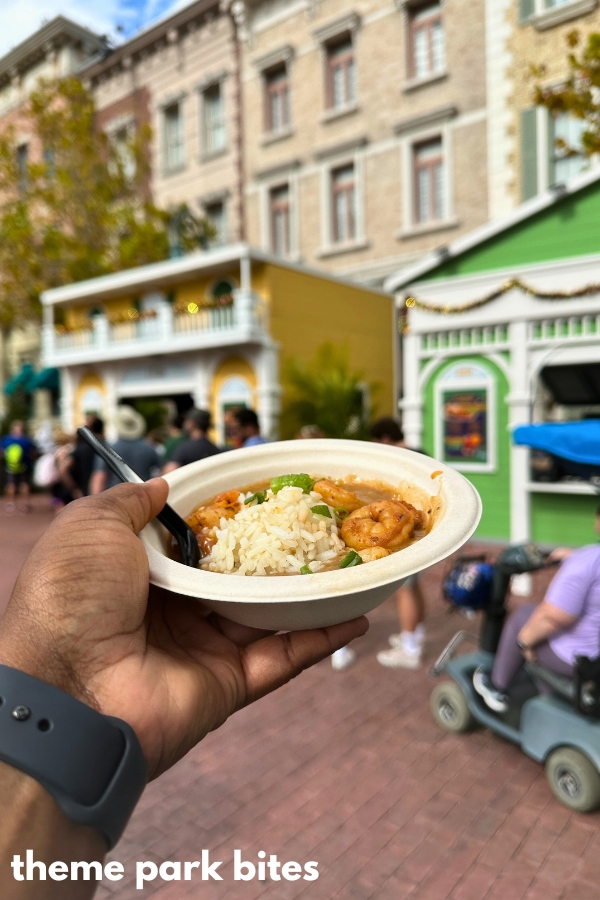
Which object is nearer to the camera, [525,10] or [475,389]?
[475,389]

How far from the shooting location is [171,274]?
14.3 metres

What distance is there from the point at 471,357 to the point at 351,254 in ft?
31.1

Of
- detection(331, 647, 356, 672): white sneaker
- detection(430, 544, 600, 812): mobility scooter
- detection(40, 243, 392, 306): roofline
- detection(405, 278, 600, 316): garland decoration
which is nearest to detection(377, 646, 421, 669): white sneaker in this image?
detection(331, 647, 356, 672): white sneaker

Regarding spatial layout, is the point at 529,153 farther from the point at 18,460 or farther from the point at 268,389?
the point at 18,460

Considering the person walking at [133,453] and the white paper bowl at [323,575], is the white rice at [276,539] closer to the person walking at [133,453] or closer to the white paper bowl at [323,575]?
the white paper bowl at [323,575]

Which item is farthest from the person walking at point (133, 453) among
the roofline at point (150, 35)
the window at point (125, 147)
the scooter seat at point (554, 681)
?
the roofline at point (150, 35)

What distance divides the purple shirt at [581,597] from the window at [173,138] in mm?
21105

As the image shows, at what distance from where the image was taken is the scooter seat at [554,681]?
3.36 metres

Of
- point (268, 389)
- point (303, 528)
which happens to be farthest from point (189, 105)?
point (303, 528)

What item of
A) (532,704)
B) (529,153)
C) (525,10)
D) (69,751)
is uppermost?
(525,10)

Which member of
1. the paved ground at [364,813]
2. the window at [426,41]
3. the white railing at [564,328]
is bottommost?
the paved ground at [364,813]

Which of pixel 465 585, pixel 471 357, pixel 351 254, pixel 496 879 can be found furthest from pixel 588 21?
pixel 496 879

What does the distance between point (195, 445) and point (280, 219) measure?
562 inches

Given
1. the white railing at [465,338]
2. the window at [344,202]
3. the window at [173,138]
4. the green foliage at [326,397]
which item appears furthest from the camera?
the window at [173,138]
